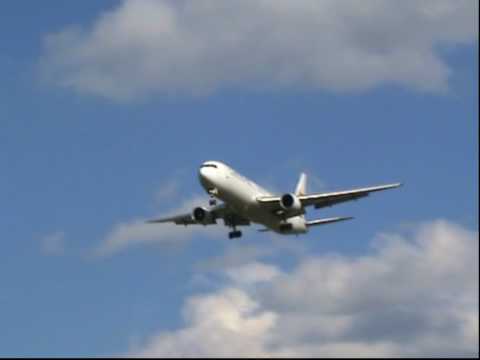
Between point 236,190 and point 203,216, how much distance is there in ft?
25.0

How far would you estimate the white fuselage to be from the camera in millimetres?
99812

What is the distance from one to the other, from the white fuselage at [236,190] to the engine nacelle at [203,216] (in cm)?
395

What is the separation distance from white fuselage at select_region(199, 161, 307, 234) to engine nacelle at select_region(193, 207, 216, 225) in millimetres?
3950

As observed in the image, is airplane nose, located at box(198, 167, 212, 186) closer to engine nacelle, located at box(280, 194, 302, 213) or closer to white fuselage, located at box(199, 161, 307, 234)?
white fuselage, located at box(199, 161, 307, 234)

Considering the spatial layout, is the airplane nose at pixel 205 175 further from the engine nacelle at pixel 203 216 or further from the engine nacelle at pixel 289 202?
the engine nacelle at pixel 203 216

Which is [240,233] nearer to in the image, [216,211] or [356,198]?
[216,211]

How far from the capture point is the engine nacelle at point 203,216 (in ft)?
351

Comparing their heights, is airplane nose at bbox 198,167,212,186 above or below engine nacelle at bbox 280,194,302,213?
above

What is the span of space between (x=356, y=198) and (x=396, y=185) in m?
3.78

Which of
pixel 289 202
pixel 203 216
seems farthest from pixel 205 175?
pixel 203 216

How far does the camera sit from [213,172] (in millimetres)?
99875

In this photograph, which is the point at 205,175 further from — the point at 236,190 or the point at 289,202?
the point at 289,202

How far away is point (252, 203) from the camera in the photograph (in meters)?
102

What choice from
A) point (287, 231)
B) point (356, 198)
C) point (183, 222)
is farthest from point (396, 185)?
point (183, 222)
